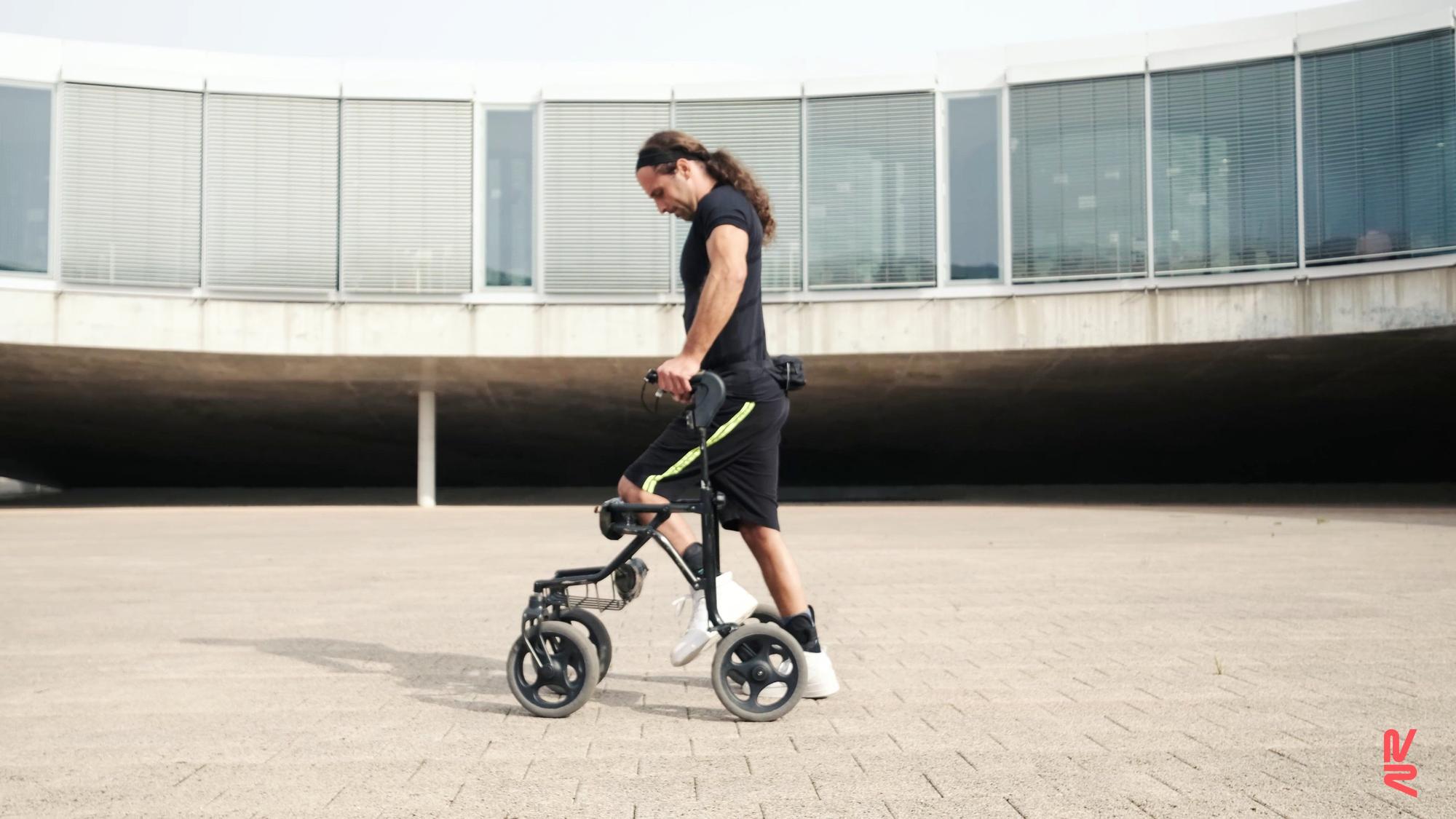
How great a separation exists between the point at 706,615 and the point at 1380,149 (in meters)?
19.6

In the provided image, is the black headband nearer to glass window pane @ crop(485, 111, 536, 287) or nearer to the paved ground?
the paved ground

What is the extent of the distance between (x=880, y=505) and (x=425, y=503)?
25.8 feet

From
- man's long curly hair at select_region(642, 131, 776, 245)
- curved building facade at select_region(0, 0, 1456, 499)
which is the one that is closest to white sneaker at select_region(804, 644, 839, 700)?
man's long curly hair at select_region(642, 131, 776, 245)

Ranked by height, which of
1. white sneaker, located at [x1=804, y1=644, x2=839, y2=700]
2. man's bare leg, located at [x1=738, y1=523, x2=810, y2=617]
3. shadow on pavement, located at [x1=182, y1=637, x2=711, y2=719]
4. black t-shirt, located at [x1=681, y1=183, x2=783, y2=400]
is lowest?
shadow on pavement, located at [x1=182, y1=637, x2=711, y2=719]

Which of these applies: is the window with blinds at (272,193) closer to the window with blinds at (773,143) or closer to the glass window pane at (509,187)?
the glass window pane at (509,187)

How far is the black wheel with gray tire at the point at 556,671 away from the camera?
14.0 feet

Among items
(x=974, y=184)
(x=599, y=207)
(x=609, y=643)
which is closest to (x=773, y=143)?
(x=599, y=207)

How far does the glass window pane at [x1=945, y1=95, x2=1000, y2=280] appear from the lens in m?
22.9

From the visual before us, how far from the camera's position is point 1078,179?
22531 millimetres

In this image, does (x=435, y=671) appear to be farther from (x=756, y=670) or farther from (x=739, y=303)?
(x=739, y=303)

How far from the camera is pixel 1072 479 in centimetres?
2961

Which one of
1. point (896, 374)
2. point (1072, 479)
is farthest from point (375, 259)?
point (1072, 479)

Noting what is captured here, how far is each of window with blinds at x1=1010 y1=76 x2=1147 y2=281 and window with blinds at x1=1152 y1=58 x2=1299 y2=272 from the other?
37cm

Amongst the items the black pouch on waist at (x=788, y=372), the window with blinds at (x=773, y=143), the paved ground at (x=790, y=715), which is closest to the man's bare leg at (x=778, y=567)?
the paved ground at (x=790, y=715)
